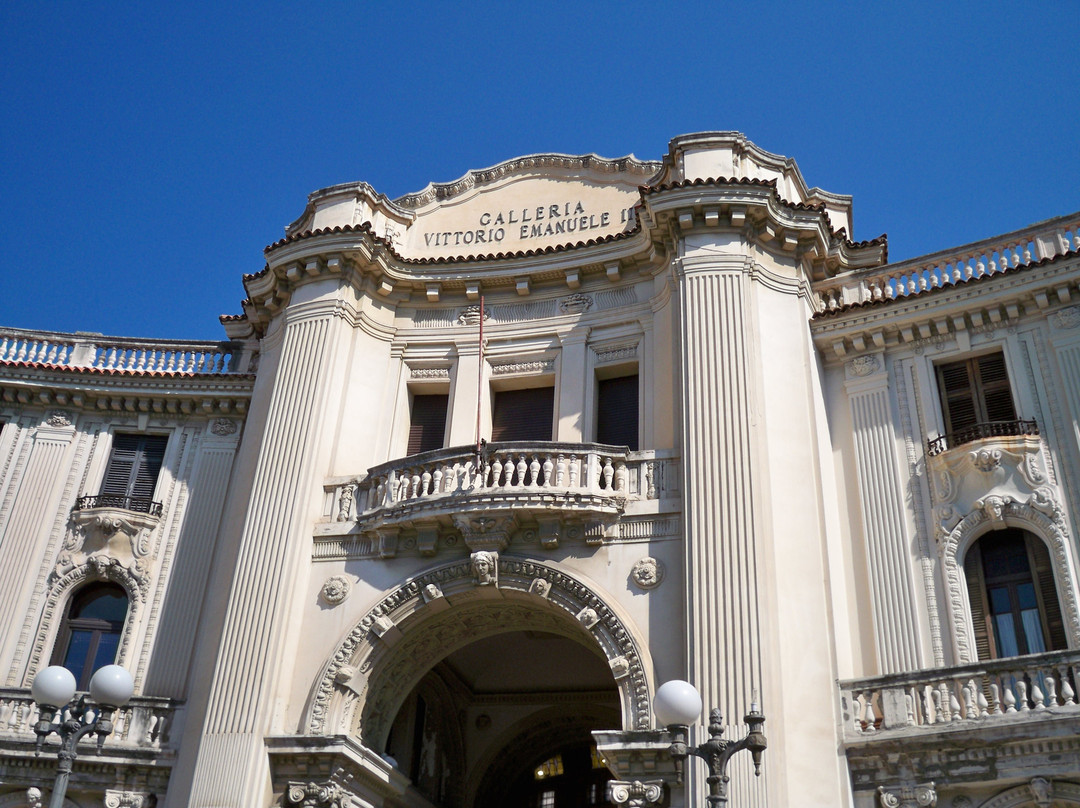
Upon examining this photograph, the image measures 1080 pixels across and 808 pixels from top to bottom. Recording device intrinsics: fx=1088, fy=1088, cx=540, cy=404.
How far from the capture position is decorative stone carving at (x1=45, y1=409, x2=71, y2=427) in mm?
21953

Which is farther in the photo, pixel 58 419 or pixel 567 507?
pixel 58 419

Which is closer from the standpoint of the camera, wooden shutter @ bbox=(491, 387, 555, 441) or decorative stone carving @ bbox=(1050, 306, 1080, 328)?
decorative stone carving @ bbox=(1050, 306, 1080, 328)

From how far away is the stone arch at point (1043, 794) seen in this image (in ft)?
44.3

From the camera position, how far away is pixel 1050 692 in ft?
45.4

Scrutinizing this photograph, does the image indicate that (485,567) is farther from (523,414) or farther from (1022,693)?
(1022,693)

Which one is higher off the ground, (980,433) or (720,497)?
(980,433)

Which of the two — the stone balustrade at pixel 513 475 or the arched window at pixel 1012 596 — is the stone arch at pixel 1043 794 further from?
the stone balustrade at pixel 513 475

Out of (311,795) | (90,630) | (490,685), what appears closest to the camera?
(311,795)

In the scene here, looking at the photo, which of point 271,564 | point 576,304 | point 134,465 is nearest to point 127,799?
point 271,564

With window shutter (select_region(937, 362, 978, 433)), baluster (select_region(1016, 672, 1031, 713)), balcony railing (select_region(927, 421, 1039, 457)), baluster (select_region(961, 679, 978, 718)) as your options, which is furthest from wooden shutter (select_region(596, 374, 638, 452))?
baluster (select_region(1016, 672, 1031, 713))

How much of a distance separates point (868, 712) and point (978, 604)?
8.36 feet

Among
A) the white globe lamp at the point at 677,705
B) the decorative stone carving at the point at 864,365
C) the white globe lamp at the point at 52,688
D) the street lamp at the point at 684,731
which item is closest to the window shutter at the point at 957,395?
the decorative stone carving at the point at 864,365

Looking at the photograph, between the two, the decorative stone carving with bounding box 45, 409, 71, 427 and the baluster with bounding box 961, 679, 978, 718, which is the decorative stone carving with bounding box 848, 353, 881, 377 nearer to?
the baluster with bounding box 961, 679, 978, 718

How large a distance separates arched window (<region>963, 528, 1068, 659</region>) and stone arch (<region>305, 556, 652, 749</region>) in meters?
4.98
